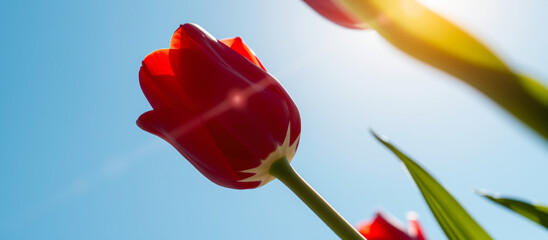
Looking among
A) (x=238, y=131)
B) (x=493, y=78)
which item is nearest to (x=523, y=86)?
(x=493, y=78)

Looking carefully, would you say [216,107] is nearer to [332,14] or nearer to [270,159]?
[270,159]

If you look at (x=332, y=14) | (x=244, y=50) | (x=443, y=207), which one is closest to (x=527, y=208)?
(x=443, y=207)

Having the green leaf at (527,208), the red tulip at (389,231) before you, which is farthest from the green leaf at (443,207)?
the red tulip at (389,231)

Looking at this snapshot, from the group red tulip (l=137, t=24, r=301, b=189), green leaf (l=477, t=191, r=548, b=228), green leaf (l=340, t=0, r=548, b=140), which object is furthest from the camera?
red tulip (l=137, t=24, r=301, b=189)

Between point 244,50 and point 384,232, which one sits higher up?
point 244,50

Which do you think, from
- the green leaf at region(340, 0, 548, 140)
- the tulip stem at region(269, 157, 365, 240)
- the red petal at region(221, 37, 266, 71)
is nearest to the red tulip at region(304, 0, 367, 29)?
the green leaf at region(340, 0, 548, 140)

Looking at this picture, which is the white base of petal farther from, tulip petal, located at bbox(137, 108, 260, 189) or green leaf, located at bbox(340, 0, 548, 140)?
green leaf, located at bbox(340, 0, 548, 140)
